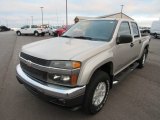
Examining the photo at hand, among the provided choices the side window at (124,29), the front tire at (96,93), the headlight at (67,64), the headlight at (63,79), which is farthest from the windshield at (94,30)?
the headlight at (63,79)

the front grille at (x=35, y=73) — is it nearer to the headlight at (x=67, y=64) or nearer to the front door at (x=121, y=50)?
the headlight at (x=67, y=64)

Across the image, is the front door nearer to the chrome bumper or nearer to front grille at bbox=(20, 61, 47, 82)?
the chrome bumper

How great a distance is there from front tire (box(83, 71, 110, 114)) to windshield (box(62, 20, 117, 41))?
94 centimetres

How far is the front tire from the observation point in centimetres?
304

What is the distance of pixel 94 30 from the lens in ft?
13.9

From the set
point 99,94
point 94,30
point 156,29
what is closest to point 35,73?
point 99,94

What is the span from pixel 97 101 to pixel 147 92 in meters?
1.74

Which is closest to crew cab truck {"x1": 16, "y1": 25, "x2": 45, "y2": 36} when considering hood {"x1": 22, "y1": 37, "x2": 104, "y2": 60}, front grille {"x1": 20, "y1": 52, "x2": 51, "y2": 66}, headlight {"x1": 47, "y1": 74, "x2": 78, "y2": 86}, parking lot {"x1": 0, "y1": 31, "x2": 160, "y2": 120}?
parking lot {"x1": 0, "y1": 31, "x2": 160, "y2": 120}

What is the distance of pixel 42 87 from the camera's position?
9.45 feet

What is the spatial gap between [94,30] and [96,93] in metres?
1.62

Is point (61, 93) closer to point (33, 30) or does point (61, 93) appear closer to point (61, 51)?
point (61, 51)

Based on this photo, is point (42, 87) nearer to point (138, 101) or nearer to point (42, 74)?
point (42, 74)

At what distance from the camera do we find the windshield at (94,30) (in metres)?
3.95

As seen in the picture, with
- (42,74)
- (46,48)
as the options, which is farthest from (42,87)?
(46,48)
